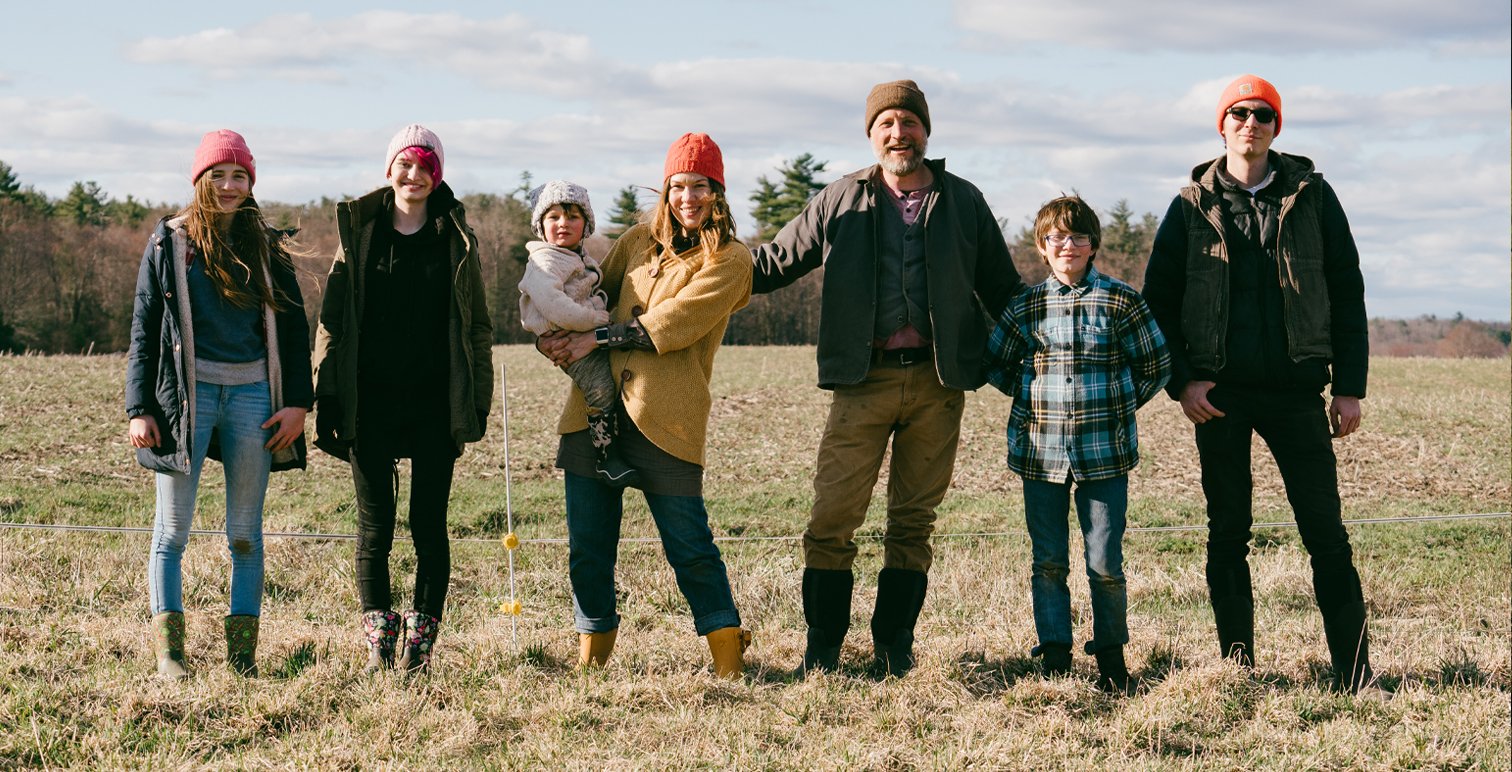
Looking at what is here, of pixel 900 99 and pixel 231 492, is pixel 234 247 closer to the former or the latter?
pixel 231 492

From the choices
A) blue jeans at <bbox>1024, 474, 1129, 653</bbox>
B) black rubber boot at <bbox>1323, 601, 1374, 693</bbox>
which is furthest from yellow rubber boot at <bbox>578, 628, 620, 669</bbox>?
black rubber boot at <bbox>1323, 601, 1374, 693</bbox>

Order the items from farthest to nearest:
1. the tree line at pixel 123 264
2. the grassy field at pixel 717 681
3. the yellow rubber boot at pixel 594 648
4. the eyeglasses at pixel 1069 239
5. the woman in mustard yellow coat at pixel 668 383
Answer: the tree line at pixel 123 264
the yellow rubber boot at pixel 594 648
the eyeglasses at pixel 1069 239
the woman in mustard yellow coat at pixel 668 383
the grassy field at pixel 717 681

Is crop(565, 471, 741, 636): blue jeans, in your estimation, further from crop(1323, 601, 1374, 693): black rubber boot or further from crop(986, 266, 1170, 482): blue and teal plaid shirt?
crop(1323, 601, 1374, 693): black rubber boot

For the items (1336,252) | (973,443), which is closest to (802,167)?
(973,443)

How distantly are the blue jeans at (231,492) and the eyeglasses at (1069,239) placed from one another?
320 cm

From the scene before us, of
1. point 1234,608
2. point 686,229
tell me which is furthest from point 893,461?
point 1234,608

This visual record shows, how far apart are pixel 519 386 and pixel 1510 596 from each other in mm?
17538

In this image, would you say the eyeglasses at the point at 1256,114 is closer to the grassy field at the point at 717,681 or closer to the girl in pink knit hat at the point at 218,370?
the grassy field at the point at 717,681

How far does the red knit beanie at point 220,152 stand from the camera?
186 inches

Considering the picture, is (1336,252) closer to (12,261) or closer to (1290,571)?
(1290,571)

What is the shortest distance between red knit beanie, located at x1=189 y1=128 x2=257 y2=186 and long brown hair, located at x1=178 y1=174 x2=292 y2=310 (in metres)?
0.05

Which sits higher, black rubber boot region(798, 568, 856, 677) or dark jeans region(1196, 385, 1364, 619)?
dark jeans region(1196, 385, 1364, 619)

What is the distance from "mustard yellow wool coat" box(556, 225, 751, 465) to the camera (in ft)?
15.8

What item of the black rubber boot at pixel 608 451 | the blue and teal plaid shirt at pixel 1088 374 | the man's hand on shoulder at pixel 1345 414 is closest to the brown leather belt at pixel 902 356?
the blue and teal plaid shirt at pixel 1088 374
